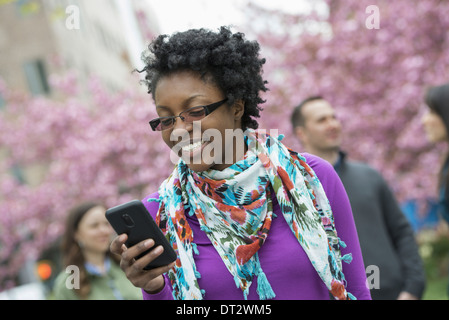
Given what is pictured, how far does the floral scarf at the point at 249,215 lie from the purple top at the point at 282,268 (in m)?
0.03

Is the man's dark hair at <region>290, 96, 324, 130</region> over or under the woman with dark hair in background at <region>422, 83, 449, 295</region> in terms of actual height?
over

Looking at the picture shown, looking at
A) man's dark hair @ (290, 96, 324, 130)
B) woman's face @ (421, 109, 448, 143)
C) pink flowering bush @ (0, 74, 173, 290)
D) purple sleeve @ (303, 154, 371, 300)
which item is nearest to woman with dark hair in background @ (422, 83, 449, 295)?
woman's face @ (421, 109, 448, 143)

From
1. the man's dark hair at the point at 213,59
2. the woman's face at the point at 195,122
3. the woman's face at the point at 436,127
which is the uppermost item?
the man's dark hair at the point at 213,59

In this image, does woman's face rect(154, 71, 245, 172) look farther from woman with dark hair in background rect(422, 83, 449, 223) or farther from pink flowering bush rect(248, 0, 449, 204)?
pink flowering bush rect(248, 0, 449, 204)

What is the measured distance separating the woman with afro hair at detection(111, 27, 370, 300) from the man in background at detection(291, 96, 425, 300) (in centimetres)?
130

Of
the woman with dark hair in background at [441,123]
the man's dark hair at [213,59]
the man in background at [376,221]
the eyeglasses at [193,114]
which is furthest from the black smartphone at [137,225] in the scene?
the woman with dark hair in background at [441,123]

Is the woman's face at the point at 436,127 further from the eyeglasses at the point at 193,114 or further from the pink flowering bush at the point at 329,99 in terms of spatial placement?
the pink flowering bush at the point at 329,99

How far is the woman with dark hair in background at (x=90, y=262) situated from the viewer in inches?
163

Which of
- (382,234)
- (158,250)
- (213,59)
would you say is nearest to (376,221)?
(382,234)

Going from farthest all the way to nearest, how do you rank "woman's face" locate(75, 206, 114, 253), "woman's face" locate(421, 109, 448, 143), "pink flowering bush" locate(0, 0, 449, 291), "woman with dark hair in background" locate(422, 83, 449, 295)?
1. "pink flowering bush" locate(0, 0, 449, 291)
2. "woman's face" locate(75, 206, 114, 253)
3. "woman's face" locate(421, 109, 448, 143)
4. "woman with dark hair in background" locate(422, 83, 449, 295)

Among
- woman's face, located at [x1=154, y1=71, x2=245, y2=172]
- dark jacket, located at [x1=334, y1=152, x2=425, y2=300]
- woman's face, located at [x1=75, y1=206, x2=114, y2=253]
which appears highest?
woman's face, located at [x1=154, y1=71, x2=245, y2=172]

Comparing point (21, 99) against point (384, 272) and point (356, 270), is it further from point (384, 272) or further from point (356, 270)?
point (356, 270)

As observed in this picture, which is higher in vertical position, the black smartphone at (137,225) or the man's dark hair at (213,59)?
the man's dark hair at (213,59)

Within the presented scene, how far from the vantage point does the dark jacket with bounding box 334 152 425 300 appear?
3482mm
